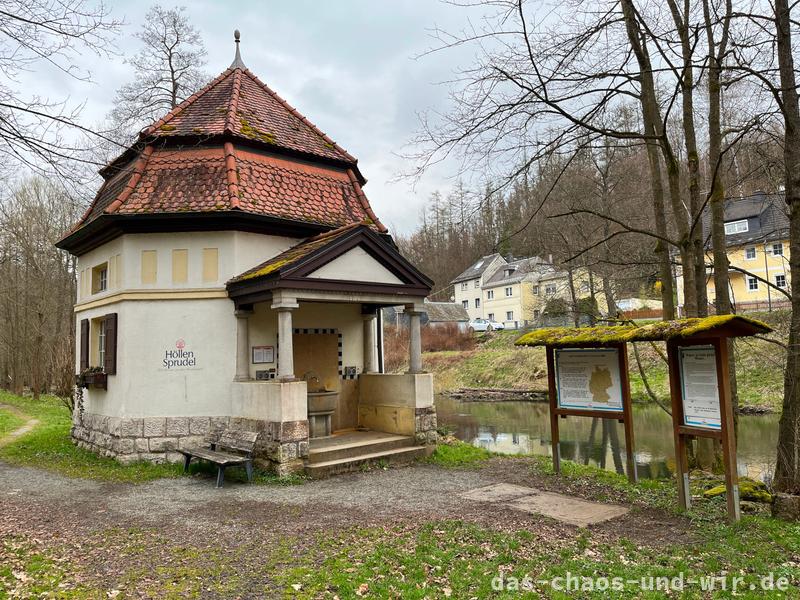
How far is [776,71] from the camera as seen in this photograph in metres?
6.96

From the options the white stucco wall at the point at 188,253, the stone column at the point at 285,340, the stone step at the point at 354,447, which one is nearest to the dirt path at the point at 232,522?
the stone step at the point at 354,447

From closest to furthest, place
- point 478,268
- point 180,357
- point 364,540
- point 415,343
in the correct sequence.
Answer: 1. point 364,540
2. point 180,357
3. point 415,343
4. point 478,268

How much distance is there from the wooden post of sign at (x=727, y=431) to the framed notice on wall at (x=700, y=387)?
74 millimetres

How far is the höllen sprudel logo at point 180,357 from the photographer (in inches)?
422

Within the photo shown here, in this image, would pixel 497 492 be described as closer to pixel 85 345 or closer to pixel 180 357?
pixel 180 357

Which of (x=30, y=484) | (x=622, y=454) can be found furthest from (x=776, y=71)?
(x=30, y=484)

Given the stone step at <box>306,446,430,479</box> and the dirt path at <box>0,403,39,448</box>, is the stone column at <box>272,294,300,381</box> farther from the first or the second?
the dirt path at <box>0,403,39,448</box>

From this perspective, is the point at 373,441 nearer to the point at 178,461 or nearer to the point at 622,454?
the point at 178,461

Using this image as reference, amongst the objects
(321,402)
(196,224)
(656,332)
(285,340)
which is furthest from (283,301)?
(656,332)

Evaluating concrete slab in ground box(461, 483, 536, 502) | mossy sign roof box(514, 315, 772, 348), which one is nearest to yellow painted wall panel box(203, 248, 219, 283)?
mossy sign roof box(514, 315, 772, 348)

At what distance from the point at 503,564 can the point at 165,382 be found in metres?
7.63

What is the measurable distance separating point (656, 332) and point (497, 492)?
3180mm

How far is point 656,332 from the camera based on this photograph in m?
6.87

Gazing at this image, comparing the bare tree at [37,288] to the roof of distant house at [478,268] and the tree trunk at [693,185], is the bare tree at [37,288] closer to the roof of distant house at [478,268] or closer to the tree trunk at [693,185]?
the tree trunk at [693,185]
